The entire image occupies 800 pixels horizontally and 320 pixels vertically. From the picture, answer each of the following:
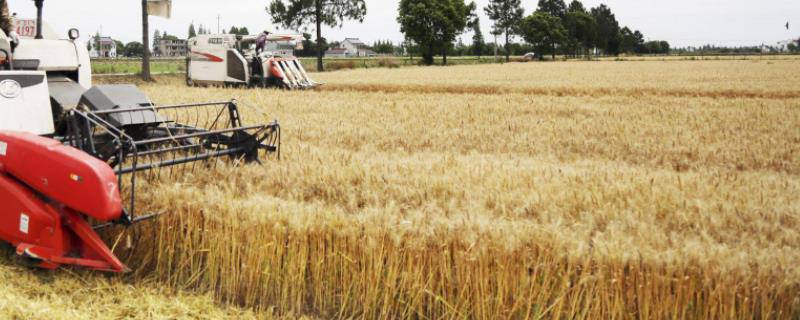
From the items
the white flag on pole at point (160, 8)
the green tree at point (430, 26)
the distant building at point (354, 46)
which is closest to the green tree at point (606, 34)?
the green tree at point (430, 26)

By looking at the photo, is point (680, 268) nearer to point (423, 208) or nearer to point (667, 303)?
point (667, 303)

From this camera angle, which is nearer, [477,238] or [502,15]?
[477,238]

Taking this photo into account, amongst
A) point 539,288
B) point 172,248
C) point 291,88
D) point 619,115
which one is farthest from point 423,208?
point 291,88

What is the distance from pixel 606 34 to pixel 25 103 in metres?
113

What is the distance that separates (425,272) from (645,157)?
177 inches

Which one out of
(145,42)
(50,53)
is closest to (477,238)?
Result: (50,53)

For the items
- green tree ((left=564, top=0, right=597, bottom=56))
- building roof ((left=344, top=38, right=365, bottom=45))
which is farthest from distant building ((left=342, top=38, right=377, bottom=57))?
green tree ((left=564, top=0, right=597, bottom=56))

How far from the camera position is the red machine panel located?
390 cm

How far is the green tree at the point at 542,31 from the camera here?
91.6 meters

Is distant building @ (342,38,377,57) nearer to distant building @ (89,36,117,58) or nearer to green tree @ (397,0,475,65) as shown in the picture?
distant building @ (89,36,117,58)

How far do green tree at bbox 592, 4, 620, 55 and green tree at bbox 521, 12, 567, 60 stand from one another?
17.6 metres

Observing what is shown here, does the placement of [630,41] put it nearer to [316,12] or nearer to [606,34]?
[606,34]

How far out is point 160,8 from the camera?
13.0 meters

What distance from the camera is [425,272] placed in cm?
364
